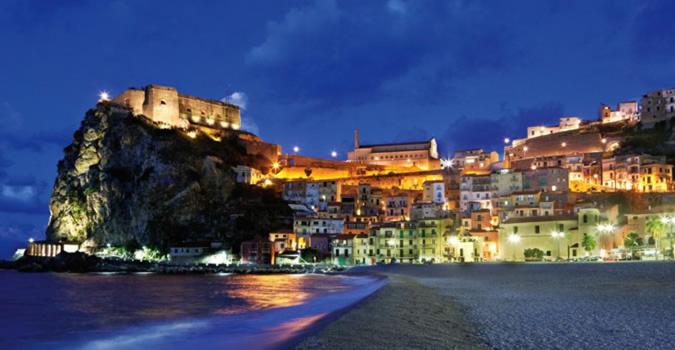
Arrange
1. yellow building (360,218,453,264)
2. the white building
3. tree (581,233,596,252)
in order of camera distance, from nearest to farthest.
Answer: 1. tree (581,233,596,252)
2. yellow building (360,218,453,264)
3. the white building

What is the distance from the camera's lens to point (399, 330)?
12141mm

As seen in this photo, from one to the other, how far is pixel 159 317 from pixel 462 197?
59.9 m

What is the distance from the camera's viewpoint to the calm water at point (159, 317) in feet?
54.7

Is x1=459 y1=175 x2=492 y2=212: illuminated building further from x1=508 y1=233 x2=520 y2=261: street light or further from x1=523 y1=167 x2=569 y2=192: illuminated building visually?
x1=508 y1=233 x2=520 y2=261: street light

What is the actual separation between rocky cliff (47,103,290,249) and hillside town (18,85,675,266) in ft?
5.04

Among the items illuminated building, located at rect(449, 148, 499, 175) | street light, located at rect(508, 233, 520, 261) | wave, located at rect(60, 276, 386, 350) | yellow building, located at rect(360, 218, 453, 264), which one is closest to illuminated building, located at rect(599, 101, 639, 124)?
illuminated building, located at rect(449, 148, 499, 175)

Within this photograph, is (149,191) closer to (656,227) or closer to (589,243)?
(589,243)

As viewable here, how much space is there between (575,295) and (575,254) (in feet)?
107

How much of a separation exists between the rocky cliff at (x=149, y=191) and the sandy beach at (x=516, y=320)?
171 ft

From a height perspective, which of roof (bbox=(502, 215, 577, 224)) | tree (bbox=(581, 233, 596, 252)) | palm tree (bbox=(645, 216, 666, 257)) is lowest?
tree (bbox=(581, 233, 596, 252))

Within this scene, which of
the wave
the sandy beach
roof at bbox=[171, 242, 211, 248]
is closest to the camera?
the sandy beach

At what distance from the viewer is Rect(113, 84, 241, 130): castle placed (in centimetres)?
9081

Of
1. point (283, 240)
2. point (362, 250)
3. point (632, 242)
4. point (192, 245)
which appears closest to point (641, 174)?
point (632, 242)

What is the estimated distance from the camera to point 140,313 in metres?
25.5
